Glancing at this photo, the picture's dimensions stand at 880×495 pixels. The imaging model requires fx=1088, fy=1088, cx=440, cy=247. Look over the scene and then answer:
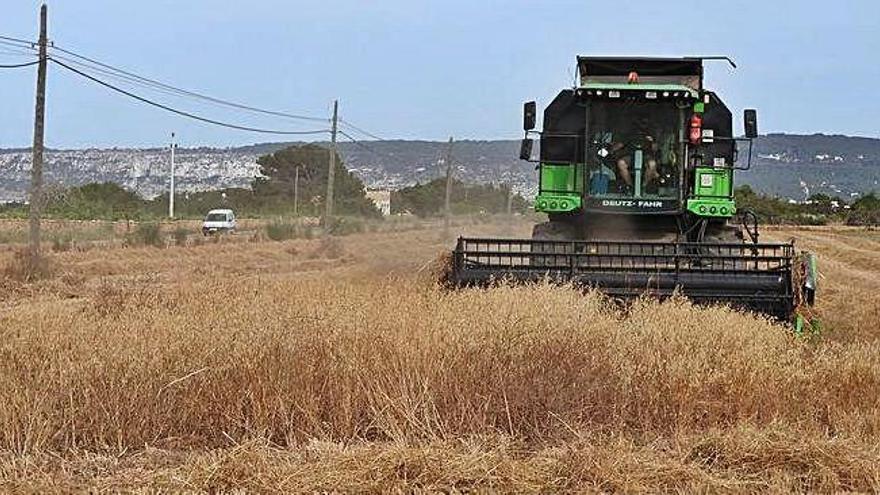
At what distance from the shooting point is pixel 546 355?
649cm

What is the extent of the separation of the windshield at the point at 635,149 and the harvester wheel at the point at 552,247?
0.66 meters

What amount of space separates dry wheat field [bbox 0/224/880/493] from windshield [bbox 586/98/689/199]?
462 cm

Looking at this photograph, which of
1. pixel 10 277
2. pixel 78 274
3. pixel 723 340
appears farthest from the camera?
pixel 78 274

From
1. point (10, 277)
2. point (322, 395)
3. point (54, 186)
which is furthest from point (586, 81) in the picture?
point (54, 186)

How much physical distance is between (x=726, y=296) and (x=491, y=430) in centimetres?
522

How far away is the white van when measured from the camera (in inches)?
1843

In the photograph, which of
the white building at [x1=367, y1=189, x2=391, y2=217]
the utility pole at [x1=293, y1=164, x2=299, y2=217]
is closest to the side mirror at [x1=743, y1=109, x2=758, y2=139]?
the utility pole at [x1=293, y1=164, x2=299, y2=217]

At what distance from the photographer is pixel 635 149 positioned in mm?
12820

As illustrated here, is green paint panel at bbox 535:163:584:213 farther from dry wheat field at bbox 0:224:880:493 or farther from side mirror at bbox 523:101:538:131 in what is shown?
dry wheat field at bbox 0:224:880:493

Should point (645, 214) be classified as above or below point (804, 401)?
above

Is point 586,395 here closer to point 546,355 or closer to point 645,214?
point 546,355

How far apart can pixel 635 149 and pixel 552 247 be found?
1.88m

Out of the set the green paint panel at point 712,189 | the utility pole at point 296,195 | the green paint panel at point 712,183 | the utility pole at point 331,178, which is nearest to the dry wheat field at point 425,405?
the green paint panel at point 712,189

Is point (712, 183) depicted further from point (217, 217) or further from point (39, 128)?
point (217, 217)
